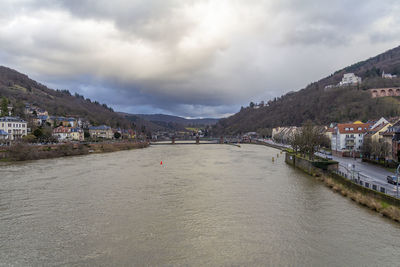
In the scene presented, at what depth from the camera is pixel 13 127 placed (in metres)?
54.6

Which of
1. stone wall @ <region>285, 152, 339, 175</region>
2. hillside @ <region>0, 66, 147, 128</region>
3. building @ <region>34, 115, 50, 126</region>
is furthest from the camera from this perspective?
hillside @ <region>0, 66, 147, 128</region>

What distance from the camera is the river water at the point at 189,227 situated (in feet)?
30.5

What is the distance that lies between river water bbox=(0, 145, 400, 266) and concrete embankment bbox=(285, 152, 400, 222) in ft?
1.48

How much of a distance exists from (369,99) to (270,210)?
87.3m

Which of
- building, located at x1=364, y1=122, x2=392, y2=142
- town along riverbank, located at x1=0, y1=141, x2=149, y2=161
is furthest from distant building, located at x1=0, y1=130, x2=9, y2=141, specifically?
building, located at x1=364, y1=122, x2=392, y2=142

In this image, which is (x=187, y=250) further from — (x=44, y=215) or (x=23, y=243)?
(x=44, y=215)

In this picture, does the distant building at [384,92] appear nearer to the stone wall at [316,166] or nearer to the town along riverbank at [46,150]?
the stone wall at [316,166]

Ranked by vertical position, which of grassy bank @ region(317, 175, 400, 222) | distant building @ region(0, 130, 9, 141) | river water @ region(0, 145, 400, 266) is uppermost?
distant building @ region(0, 130, 9, 141)

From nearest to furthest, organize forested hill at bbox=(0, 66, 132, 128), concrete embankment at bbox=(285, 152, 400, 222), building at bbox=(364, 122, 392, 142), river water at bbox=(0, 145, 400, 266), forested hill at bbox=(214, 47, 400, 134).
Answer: river water at bbox=(0, 145, 400, 266), concrete embankment at bbox=(285, 152, 400, 222), building at bbox=(364, 122, 392, 142), forested hill at bbox=(214, 47, 400, 134), forested hill at bbox=(0, 66, 132, 128)

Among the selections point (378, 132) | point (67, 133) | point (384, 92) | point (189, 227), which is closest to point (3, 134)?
point (67, 133)

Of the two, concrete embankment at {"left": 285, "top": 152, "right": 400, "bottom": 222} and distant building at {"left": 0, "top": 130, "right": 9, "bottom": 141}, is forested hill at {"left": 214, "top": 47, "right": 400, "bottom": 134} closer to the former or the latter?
concrete embankment at {"left": 285, "top": 152, "right": 400, "bottom": 222}

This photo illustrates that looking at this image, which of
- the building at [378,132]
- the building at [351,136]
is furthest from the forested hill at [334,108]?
the building at [378,132]

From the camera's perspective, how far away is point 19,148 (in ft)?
125

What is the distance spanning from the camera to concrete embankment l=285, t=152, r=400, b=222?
1255cm
